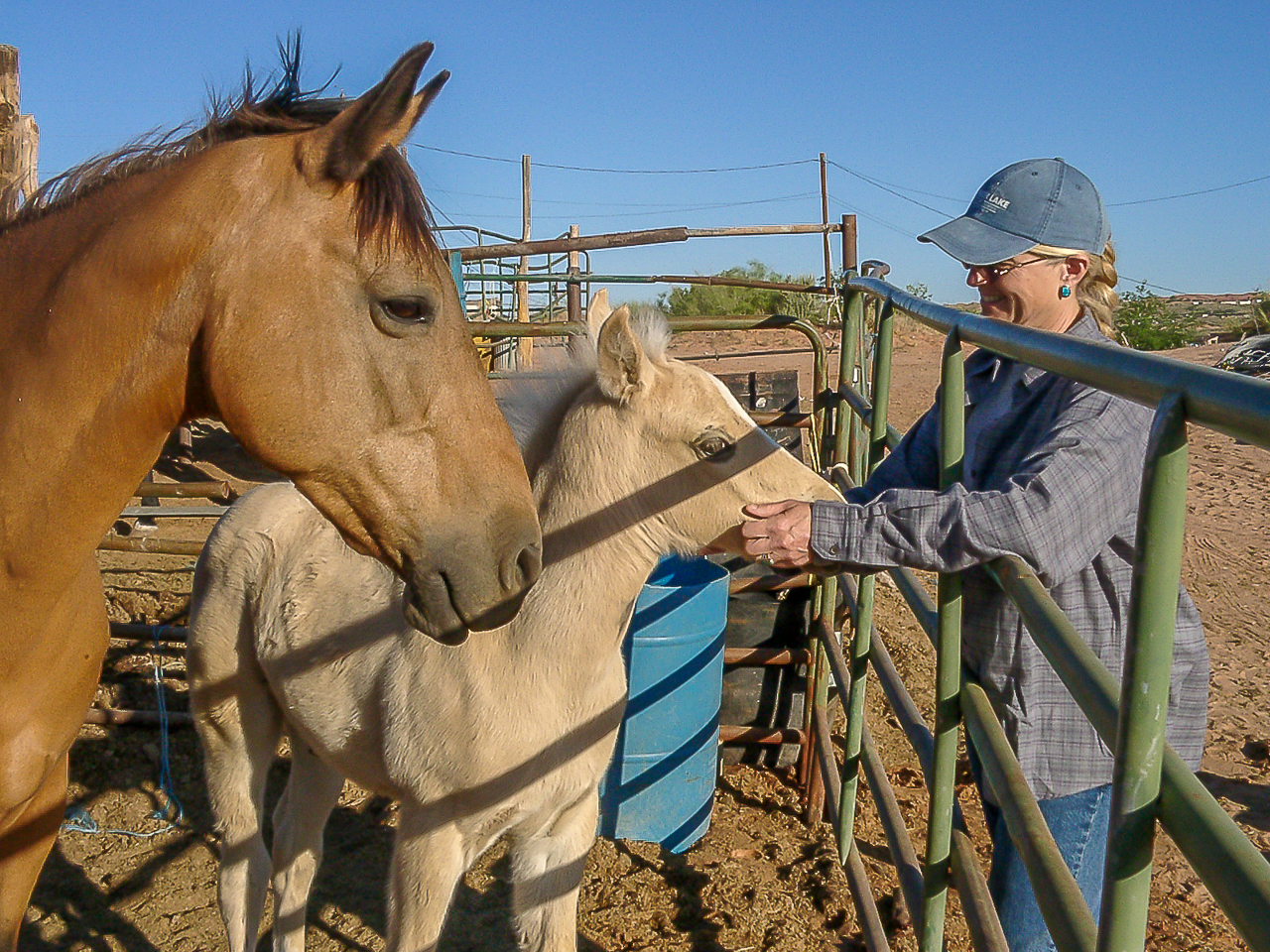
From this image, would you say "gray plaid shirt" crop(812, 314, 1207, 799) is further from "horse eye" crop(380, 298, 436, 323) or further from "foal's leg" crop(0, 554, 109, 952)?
"foal's leg" crop(0, 554, 109, 952)

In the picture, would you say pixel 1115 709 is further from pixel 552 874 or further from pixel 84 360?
pixel 552 874

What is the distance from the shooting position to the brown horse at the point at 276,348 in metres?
1.59

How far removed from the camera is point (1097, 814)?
5.90 ft

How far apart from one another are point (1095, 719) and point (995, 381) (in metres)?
1.32

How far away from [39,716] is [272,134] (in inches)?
51.6

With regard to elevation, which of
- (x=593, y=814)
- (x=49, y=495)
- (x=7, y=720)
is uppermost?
(x=49, y=495)

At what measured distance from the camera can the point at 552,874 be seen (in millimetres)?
2518

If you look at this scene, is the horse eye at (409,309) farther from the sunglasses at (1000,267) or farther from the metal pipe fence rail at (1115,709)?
the sunglasses at (1000,267)

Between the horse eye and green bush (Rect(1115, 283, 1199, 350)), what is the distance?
69.1 ft

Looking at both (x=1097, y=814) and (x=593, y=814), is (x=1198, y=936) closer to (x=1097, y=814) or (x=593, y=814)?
(x=1097, y=814)

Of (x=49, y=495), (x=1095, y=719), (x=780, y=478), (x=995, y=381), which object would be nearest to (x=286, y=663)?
(x=49, y=495)

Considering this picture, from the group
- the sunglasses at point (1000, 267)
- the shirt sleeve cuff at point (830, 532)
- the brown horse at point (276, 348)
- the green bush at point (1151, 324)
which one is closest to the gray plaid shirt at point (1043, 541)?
the shirt sleeve cuff at point (830, 532)

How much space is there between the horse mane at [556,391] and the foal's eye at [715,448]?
10.1 inches

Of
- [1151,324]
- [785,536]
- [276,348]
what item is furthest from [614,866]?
[1151,324]
